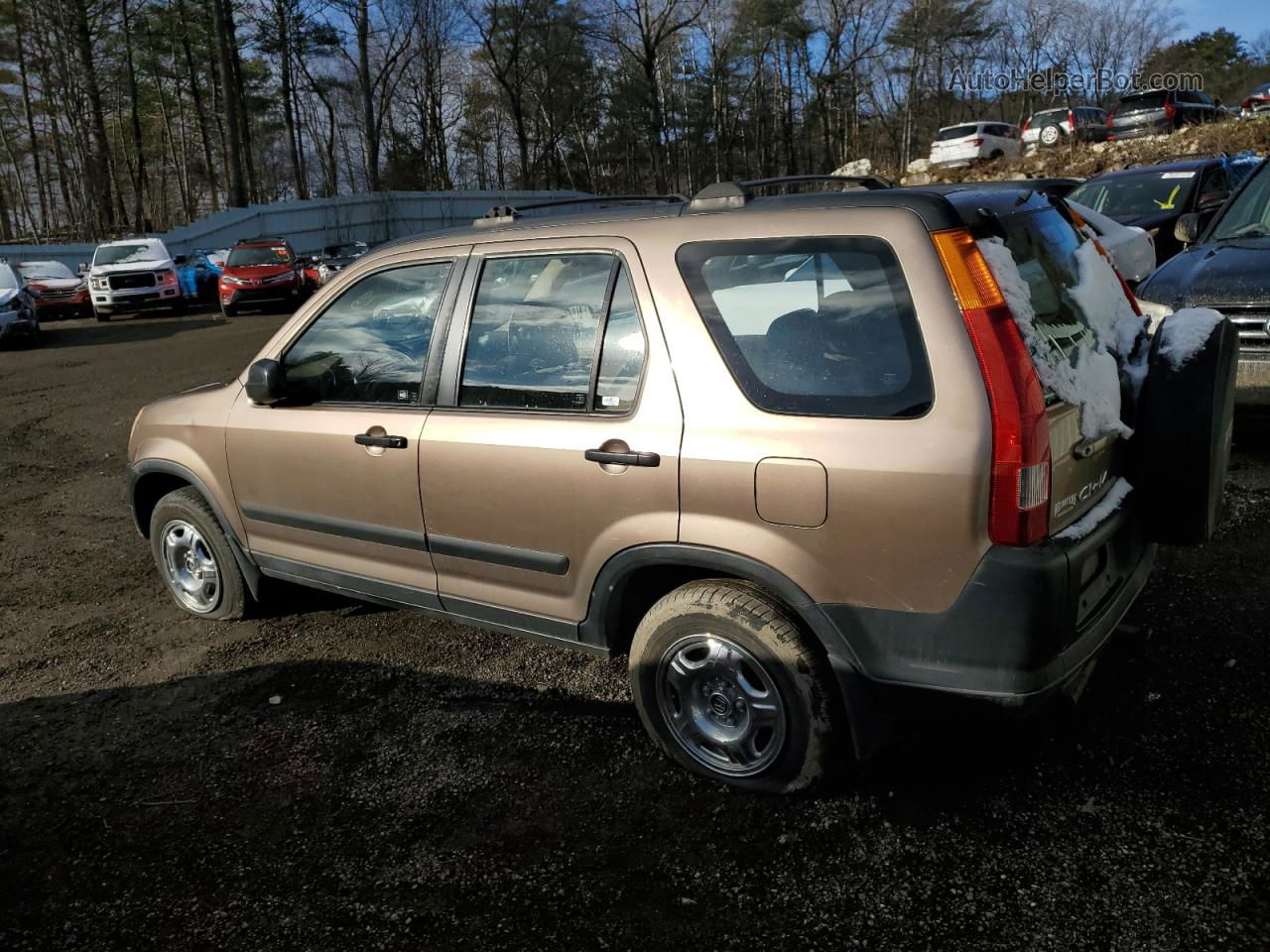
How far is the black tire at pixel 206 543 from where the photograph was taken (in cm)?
436

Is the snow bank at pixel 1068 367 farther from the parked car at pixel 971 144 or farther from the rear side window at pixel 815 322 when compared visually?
the parked car at pixel 971 144

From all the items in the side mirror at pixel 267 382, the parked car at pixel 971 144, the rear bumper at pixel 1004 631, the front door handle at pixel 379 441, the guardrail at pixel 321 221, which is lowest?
the rear bumper at pixel 1004 631

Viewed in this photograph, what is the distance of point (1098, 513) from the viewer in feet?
A: 8.79

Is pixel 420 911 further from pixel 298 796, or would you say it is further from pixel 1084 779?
pixel 1084 779

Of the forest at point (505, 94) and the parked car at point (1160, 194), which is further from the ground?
the forest at point (505, 94)

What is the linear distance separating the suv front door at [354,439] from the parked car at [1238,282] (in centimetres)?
422

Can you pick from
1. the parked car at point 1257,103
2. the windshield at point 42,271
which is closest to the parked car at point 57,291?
the windshield at point 42,271

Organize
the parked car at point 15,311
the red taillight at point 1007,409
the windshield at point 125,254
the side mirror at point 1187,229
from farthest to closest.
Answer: the windshield at point 125,254 → the parked car at point 15,311 → the side mirror at point 1187,229 → the red taillight at point 1007,409

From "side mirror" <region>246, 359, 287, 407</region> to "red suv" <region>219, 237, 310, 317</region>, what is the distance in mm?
19228

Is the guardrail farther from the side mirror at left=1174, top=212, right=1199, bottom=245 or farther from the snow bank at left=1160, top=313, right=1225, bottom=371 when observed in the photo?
the snow bank at left=1160, top=313, right=1225, bottom=371

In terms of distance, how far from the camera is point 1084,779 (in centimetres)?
290

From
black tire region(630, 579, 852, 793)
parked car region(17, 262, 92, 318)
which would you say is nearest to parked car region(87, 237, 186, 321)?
parked car region(17, 262, 92, 318)

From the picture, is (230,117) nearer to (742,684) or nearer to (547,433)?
(547,433)

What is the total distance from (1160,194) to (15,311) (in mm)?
17766
